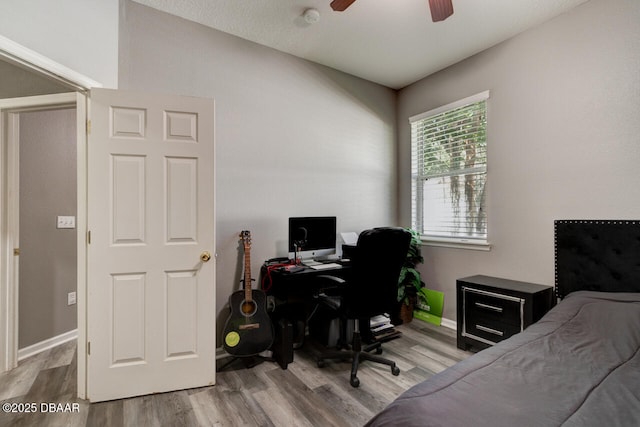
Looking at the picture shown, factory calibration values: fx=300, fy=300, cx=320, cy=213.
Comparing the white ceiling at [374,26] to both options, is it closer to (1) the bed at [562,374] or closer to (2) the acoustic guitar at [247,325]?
(1) the bed at [562,374]

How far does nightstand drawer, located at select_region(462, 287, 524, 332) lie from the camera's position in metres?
2.36

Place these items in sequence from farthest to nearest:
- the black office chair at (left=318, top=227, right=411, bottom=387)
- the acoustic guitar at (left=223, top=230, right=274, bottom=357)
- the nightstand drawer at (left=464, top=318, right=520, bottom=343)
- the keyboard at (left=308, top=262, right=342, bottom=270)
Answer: the keyboard at (left=308, top=262, right=342, bottom=270) < the nightstand drawer at (left=464, top=318, right=520, bottom=343) < the acoustic guitar at (left=223, top=230, right=274, bottom=357) < the black office chair at (left=318, top=227, right=411, bottom=387)

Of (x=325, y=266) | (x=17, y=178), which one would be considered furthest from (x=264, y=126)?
(x=17, y=178)

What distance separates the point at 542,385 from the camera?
108 centimetres

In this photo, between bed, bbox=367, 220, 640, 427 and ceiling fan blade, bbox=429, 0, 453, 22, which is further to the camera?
ceiling fan blade, bbox=429, 0, 453, 22

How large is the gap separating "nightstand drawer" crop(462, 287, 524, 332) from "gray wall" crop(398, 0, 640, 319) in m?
0.42

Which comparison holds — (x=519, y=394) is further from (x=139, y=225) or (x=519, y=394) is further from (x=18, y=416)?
(x=18, y=416)

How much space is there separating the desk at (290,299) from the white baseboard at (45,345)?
2.00 meters

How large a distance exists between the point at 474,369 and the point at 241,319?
171 cm

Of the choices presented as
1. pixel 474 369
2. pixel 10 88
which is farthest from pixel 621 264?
pixel 10 88

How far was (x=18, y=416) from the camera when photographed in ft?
5.79

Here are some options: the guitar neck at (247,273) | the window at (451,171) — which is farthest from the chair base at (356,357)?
the window at (451,171)

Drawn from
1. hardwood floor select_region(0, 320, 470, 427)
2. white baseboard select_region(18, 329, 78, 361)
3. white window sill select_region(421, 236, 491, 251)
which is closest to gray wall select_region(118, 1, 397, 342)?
white window sill select_region(421, 236, 491, 251)

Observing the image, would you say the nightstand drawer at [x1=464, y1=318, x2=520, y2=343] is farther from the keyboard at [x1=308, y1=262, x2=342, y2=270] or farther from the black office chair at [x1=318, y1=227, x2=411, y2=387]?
the keyboard at [x1=308, y1=262, x2=342, y2=270]
